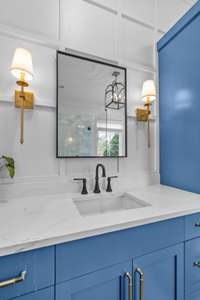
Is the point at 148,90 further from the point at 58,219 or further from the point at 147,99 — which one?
the point at 58,219

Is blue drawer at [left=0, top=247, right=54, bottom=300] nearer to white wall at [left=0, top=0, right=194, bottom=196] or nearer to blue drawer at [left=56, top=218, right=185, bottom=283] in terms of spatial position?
blue drawer at [left=56, top=218, right=185, bottom=283]

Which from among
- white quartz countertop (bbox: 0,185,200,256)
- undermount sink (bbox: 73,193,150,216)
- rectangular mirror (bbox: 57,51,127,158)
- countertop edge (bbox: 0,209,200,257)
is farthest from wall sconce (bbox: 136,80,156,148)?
countertop edge (bbox: 0,209,200,257)

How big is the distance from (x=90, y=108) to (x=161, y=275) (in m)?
1.19

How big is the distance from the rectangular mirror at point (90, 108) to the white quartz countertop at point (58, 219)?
1.38 ft

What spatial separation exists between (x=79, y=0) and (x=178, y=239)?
6.20 ft

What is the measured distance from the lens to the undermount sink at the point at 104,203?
116cm

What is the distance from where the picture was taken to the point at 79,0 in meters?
1.33

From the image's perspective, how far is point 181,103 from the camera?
1363 mm

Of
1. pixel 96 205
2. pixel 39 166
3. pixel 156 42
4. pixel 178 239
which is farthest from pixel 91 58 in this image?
pixel 178 239

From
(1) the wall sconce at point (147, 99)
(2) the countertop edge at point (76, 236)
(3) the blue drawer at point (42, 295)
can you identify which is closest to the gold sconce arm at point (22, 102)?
(2) the countertop edge at point (76, 236)

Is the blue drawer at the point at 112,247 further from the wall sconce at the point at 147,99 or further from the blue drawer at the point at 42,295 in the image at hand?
the wall sconce at the point at 147,99

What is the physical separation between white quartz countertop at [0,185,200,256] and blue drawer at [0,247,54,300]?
43 mm

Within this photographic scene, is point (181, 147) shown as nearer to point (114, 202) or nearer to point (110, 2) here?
point (114, 202)

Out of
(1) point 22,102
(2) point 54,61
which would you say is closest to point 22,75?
(1) point 22,102
